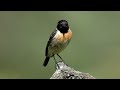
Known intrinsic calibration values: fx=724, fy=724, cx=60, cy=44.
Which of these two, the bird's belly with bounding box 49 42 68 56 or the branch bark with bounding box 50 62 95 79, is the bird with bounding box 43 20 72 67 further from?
the branch bark with bounding box 50 62 95 79

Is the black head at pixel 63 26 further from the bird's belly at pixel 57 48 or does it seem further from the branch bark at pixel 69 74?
the branch bark at pixel 69 74

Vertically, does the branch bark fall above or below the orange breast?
below

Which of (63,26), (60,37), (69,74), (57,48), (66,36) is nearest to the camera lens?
(69,74)

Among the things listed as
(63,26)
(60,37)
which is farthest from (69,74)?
(60,37)

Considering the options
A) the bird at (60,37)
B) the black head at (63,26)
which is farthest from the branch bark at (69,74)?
the bird at (60,37)

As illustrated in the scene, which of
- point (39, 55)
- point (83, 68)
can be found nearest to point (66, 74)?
point (83, 68)

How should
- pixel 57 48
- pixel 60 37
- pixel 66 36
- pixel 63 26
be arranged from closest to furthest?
1. pixel 63 26
2. pixel 66 36
3. pixel 60 37
4. pixel 57 48

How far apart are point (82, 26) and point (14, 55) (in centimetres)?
448

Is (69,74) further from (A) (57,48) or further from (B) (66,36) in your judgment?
(A) (57,48)

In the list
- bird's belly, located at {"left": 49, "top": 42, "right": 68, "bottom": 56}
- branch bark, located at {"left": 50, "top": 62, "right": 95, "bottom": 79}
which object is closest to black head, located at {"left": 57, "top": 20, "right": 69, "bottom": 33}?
bird's belly, located at {"left": 49, "top": 42, "right": 68, "bottom": 56}

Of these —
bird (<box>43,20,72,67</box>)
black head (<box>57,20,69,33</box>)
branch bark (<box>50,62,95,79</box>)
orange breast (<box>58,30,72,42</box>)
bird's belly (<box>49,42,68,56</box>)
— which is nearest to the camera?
branch bark (<box>50,62,95,79</box>)

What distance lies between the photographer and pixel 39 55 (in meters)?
32.8

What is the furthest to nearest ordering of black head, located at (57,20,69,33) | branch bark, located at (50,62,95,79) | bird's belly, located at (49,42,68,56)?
bird's belly, located at (49,42,68,56) → black head, located at (57,20,69,33) → branch bark, located at (50,62,95,79)

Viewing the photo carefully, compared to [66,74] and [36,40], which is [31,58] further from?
[66,74]
